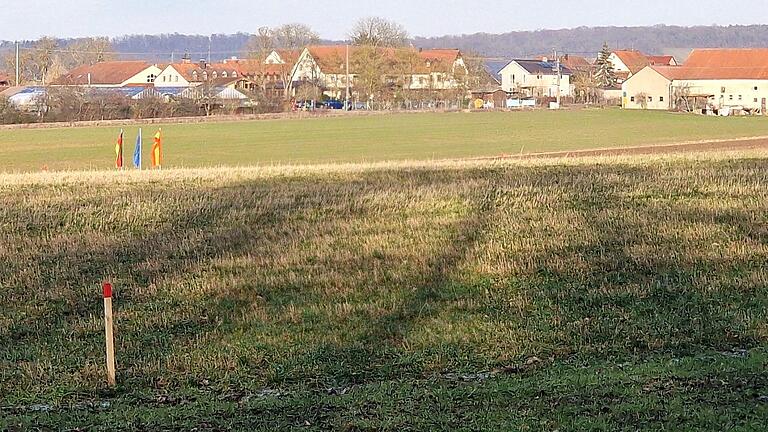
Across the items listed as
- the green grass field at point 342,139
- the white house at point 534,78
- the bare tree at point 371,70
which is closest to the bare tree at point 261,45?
the bare tree at point 371,70

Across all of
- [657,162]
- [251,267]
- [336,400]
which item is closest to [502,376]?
[336,400]

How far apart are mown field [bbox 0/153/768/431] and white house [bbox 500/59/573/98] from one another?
6578 inches

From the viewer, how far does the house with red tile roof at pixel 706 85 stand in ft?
452

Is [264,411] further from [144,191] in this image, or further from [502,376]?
[144,191]

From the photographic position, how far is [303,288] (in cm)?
1328

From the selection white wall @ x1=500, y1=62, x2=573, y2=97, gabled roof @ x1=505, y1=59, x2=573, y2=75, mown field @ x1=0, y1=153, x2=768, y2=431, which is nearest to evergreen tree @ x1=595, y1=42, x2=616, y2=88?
white wall @ x1=500, y1=62, x2=573, y2=97

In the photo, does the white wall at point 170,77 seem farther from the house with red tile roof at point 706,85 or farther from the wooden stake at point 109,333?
the wooden stake at point 109,333

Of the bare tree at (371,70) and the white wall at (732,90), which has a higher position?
the bare tree at (371,70)

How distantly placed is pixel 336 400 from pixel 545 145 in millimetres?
50902

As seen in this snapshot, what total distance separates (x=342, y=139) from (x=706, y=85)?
8564 cm

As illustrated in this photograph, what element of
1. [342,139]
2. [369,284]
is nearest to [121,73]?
[342,139]

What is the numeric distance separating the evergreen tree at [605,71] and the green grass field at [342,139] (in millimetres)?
91352

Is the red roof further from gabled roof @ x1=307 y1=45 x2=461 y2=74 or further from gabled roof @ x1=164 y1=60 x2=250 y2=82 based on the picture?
gabled roof @ x1=164 y1=60 x2=250 y2=82

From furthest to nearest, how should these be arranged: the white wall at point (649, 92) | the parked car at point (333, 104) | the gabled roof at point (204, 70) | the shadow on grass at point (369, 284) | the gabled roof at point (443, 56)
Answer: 1. the gabled roof at point (204, 70)
2. the gabled roof at point (443, 56)
3. the white wall at point (649, 92)
4. the parked car at point (333, 104)
5. the shadow on grass at point (369, 284)
